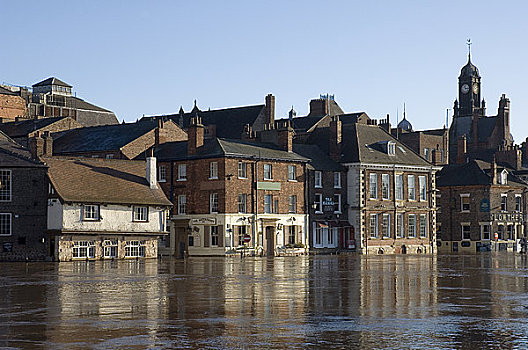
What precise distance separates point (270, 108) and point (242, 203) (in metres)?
29.5

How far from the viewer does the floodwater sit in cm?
1703

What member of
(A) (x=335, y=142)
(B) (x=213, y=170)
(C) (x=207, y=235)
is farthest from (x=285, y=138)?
(C) (x=207, y=235)

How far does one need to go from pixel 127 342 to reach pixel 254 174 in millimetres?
54076

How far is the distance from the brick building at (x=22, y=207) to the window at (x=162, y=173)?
1578cm

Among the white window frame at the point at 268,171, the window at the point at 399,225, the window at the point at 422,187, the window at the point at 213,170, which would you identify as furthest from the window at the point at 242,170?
the window at the point at 422,187

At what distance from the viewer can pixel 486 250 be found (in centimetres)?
8869

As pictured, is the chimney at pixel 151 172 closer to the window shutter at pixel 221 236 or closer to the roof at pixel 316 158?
the window shutter at pixel 221 236

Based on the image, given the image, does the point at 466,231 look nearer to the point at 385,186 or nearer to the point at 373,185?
the point at 385,186

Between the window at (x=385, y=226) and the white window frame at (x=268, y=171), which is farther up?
the white window frame at (x=268, y=171)

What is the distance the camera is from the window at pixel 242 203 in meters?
69.6

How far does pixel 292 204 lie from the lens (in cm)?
7400

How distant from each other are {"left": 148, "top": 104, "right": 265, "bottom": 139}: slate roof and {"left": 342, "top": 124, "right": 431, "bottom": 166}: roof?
1856 centimetres

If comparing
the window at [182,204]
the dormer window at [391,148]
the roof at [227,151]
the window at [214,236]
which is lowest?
the window at [214,236]

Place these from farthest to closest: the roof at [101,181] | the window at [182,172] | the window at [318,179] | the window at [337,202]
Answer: the window at [337,202] → the window at [318,179] → the window at [182,172] → the roof at [101,181]
